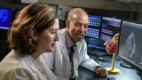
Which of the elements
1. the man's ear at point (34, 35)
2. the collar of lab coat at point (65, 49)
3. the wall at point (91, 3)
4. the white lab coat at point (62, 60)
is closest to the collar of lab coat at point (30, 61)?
the man's ear at point (34, 35)

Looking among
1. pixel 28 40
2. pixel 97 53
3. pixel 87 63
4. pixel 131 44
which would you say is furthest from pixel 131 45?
pixel 28 40

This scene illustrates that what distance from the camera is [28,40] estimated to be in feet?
2.68

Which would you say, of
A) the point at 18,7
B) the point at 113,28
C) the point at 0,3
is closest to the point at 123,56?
the point at 113,28

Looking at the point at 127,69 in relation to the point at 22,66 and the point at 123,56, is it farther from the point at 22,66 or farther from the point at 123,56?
the point at 22,66

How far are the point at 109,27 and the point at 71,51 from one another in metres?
0.62

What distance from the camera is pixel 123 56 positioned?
1402 millimetres

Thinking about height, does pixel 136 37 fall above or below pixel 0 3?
below

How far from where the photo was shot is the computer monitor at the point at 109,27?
172 centimetres

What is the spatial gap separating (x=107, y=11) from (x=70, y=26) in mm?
1023

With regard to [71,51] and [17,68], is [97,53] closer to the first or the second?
[71,51]

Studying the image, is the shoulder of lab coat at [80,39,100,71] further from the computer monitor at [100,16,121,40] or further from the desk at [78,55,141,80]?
the computer monitor at [100,16,121,40]

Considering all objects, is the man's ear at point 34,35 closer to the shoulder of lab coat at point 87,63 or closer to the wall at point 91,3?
the shoulder of lab coat at point 87,63

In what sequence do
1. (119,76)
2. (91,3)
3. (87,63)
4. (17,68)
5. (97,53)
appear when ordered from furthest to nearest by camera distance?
1. (91,3)
2. (97,53)
3. (87,63)
4. (119,76)
5. (17,68)

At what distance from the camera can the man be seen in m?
1.34
